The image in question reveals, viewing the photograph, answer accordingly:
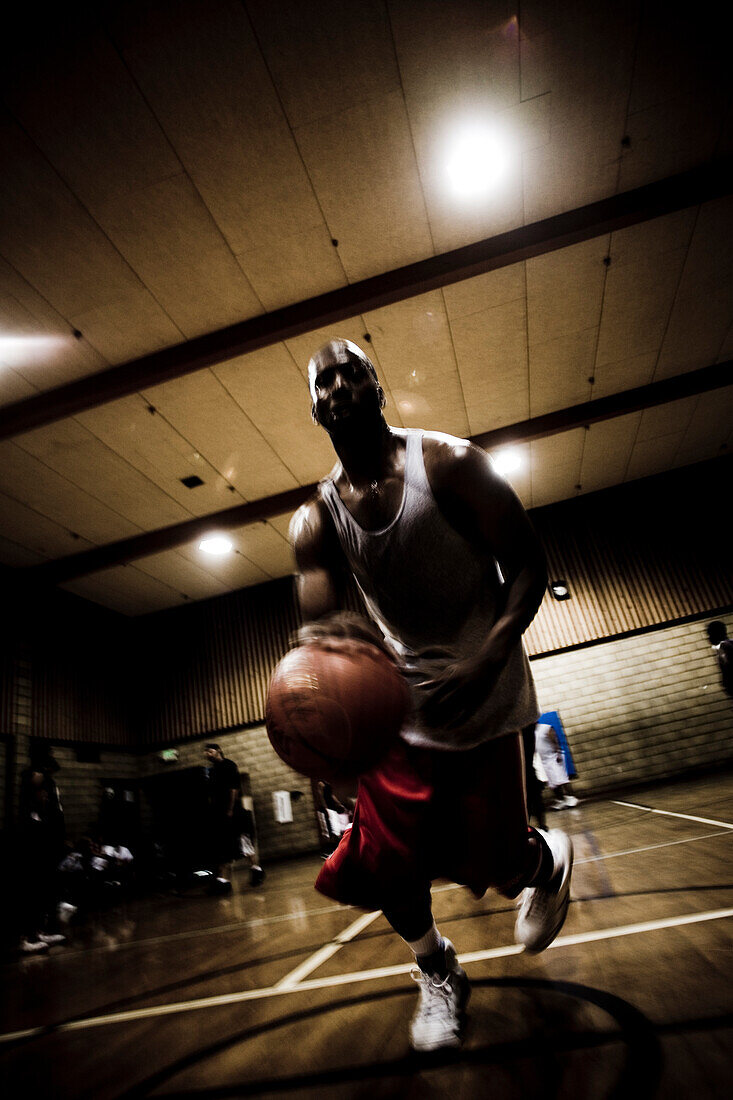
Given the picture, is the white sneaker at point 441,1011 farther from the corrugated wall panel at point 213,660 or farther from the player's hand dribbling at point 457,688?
the corrugated wall panel at point 213,660

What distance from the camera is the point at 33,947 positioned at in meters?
4.21

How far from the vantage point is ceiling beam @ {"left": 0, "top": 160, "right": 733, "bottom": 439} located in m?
4.69

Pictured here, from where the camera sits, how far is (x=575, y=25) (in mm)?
3574

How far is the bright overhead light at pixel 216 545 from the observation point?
8139 mm

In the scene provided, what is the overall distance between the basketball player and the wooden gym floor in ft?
0.47

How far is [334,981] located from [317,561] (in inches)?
51.7

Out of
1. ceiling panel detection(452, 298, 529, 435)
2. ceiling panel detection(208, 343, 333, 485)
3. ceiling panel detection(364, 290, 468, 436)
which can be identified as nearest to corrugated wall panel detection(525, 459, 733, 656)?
ceiling panel detection(452, 298, 529, 435)

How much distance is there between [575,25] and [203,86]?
245 cm

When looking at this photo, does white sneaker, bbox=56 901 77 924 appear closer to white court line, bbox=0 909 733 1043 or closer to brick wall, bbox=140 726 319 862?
brick wall, bbox=140 726 319 862

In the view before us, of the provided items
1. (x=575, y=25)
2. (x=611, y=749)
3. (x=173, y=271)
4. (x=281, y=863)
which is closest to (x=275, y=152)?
(x=173, y=271)

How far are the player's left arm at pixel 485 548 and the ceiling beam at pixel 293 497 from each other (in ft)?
19.8

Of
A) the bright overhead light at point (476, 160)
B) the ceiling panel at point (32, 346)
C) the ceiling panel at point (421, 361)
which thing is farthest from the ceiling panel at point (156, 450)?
the bright overhead light at point (476, 160)

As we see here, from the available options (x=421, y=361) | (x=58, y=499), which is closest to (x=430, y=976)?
(x=421, y=361)

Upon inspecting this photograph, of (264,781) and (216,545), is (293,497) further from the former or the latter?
(264,781)
